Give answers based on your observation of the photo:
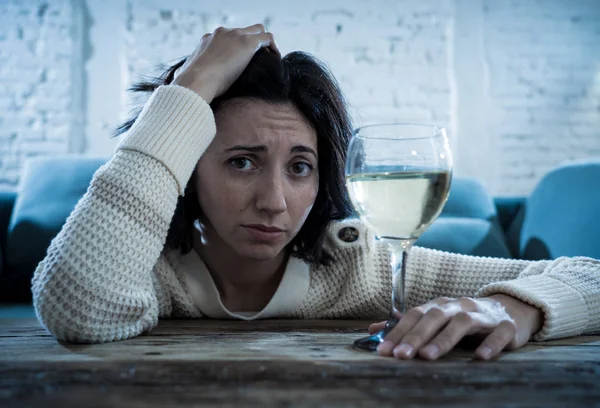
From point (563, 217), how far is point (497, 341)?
1.54m

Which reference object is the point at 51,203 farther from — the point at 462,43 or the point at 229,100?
the point at 462,43

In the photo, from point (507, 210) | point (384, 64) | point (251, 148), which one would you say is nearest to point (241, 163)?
point (251, 148)

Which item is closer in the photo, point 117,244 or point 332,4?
point 117,244

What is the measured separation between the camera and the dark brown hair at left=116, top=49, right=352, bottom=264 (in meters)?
1.09

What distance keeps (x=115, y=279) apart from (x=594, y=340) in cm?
69

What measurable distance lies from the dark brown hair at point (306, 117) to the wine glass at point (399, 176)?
1.63 ft

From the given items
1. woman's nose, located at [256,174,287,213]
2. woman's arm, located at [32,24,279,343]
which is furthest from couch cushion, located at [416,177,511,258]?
woman's arm, located at [32,24,279,343]

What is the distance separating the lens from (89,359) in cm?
57

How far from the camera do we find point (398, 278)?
2.05 feet

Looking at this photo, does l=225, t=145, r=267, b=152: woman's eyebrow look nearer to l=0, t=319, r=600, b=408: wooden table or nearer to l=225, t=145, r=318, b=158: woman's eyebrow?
l=225, t=145, r=318, b=158: woman's eyebrow

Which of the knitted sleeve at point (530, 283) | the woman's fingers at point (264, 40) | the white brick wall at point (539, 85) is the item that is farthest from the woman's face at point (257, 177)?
the white brick wall at point (539, 85)

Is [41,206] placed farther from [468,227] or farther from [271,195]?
[468,227]

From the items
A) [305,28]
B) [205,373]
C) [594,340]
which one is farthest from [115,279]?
[305,28]

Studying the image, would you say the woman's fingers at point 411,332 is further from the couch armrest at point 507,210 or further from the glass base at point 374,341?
the couch armrest at point 507,210
